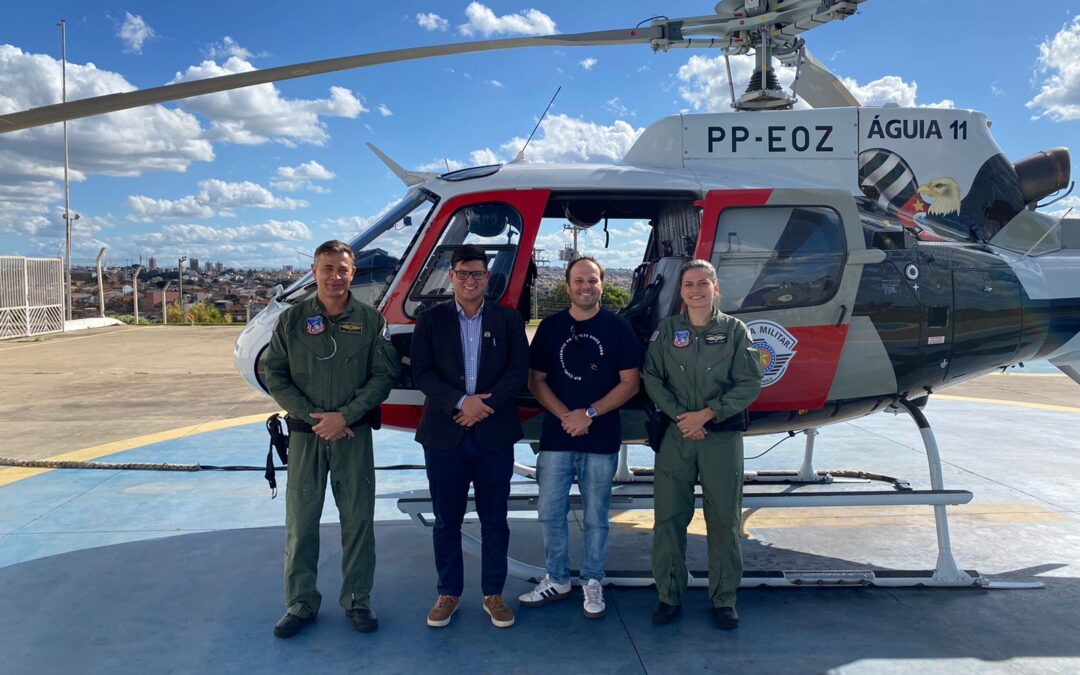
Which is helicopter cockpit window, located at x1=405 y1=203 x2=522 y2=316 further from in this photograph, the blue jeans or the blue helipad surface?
the blue helipad surface

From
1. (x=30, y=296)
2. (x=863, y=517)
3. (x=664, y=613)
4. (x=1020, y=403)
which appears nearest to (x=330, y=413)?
(x=664, y=613)

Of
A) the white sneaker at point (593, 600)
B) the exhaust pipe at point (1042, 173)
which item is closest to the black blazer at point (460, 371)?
the white sneaker at point (593, 600)

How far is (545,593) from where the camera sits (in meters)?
4.03

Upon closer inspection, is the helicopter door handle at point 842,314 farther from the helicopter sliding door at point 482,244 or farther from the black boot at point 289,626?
the black boot at point 289,626

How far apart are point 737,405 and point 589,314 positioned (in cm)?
88

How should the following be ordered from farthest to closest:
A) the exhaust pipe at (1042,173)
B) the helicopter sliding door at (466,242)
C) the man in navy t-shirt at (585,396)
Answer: the exhaust pipe at (1042,173), the helicopter sliding door at (466,242), the man in navy t-shirt at (585,396)

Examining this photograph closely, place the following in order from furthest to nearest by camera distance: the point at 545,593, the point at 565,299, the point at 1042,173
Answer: the point at 1042,173 → the point at 565,299 → the point at 545,593

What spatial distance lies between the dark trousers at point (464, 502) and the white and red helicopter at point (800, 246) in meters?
0.43

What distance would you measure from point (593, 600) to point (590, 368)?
127 cm

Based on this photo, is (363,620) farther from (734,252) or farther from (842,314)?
(842,314)

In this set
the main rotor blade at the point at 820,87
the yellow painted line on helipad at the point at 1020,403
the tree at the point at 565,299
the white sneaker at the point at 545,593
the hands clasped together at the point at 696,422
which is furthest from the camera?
the yellow painted line on helipad at the point at 1020,403

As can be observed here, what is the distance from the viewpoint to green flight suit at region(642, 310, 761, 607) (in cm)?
370

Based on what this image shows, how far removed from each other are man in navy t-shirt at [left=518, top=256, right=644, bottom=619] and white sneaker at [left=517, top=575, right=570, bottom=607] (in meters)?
0.16

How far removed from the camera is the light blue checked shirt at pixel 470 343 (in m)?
3.74
